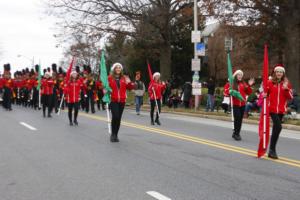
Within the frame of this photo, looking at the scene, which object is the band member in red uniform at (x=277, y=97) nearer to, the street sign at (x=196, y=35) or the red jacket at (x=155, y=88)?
the red jacket at (x=155, y=88)

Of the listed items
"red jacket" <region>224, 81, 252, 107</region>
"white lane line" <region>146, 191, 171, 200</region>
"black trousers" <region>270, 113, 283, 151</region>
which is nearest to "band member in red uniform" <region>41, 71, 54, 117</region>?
"red jacket" <region>224, 81, 252, 107</region>

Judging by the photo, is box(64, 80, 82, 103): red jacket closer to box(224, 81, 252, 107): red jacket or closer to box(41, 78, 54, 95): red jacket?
box(41, 78, 54, 95): red jacket

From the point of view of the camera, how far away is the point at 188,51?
4628cm

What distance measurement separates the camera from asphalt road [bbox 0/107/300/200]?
691 cm

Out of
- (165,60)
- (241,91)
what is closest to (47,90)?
(241,91)

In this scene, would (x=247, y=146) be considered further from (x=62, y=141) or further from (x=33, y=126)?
Answer: (x=33, y=126)

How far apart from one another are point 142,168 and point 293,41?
2098 centimetres

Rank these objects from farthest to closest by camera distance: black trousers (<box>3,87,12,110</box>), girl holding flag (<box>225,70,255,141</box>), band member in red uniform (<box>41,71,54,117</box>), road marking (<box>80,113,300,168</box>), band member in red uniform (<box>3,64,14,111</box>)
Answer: band member in red uniform (<box>3,64,14,111</box>) → black trousers (<box>3,87,12,110</box>) → band member in red uniform (<box>41,71,54,117</box>) → girl holding flag (<box>225,70,255,141</box>) → road marking (<box>80,113,300,168</box>)

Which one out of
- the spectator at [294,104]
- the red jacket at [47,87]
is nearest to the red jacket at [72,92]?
the red jacket at [47,87]

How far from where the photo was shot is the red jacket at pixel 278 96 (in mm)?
9852

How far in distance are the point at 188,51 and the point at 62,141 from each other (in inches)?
1372

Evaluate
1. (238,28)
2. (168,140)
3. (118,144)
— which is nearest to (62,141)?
(118,144)

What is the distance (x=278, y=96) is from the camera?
9.86 meters

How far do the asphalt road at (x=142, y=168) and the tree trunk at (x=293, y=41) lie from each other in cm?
1464
